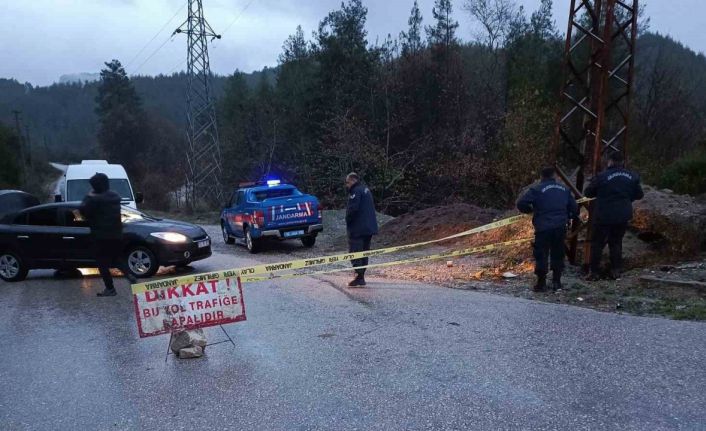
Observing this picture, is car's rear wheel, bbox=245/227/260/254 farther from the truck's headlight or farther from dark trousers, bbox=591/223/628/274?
dark trousers, bbox=591/223/628/274

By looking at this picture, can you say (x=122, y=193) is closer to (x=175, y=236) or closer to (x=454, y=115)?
(x=175, y=236)

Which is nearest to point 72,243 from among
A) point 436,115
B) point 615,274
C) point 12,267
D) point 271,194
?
point 12,267

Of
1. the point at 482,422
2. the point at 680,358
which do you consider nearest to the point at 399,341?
the point at 482,422

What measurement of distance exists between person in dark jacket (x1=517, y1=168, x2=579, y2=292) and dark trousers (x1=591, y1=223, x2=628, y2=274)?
653mm

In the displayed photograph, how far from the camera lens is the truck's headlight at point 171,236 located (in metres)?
10.6

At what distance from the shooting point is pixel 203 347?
18.6 ft

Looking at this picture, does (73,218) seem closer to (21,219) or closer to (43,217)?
(43,217)

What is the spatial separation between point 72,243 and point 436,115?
2564 cm

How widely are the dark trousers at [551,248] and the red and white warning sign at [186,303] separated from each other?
438cm

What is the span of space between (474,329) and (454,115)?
27755 mm

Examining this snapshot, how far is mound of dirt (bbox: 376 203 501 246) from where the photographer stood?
15328 millimetres

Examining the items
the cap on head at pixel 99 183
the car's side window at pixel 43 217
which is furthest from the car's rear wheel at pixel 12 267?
the cap on head at pixel 99 183

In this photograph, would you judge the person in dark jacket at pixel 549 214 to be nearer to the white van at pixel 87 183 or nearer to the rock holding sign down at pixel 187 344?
the rock holding sign down at pixel 187 344

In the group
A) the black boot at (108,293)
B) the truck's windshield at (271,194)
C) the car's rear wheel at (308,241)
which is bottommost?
the car's rear wheel at (308,241)
